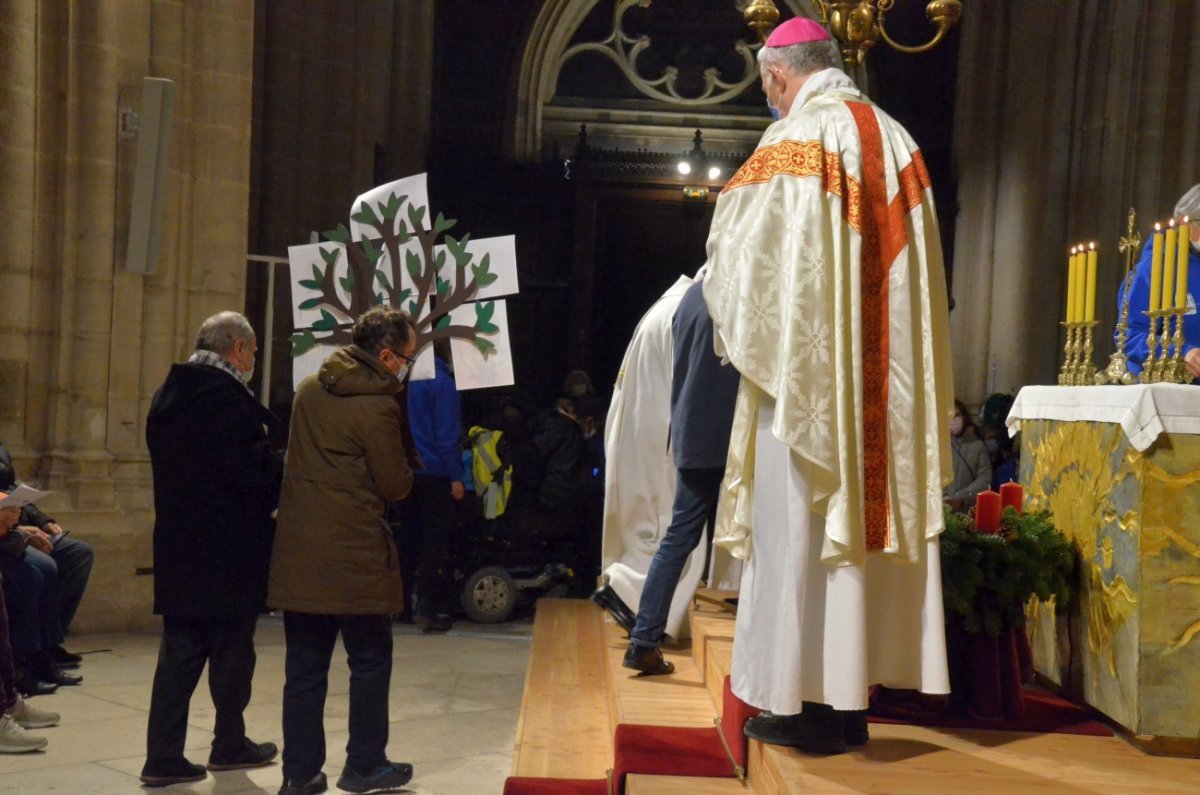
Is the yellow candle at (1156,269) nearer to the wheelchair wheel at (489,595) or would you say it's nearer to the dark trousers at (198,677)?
the dark trousers at (198,677)

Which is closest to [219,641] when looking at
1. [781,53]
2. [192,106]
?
[781,53]

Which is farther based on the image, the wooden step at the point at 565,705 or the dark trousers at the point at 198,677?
the dark trousers at the point at 198,677

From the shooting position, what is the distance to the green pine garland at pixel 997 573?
4.27 meters

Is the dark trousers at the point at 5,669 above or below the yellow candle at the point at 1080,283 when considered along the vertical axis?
below

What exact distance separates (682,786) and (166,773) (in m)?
2.06

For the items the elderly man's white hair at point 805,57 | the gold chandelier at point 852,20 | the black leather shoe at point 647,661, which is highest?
the gold chandelier at point 852,20

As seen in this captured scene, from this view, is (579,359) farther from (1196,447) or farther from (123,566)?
(1196,447)

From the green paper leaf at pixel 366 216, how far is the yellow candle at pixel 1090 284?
315 cm

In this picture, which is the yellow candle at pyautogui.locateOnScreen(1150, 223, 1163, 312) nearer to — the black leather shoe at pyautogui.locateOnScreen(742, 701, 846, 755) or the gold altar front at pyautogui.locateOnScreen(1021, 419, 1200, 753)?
the gold altar front at pyautogui.locateOnScreen(1021, 419, 1200, 753)

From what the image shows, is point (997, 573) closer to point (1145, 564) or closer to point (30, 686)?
point (1145, 564)

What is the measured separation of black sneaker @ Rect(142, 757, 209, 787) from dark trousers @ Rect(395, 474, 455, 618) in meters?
3.48

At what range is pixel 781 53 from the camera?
153 inches

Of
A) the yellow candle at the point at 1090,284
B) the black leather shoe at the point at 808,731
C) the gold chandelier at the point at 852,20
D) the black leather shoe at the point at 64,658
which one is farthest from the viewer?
the black leather shoe at the point at 64,658

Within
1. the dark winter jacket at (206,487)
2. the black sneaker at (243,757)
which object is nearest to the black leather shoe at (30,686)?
the black sneaker at (243,757)
